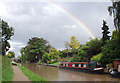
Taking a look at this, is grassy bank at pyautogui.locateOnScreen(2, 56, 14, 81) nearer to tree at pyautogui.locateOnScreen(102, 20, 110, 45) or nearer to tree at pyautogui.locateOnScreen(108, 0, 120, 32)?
tree at pyautogui.locateOnScreen(108, 0, 120, 32)

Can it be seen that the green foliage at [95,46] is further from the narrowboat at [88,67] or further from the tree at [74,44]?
the tree at [74,44]

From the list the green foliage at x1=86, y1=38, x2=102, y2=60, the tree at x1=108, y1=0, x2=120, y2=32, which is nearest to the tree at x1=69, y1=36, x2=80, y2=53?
the green foliage at x1=86, y1=38, x2=102, y2=60

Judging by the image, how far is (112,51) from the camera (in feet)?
49.4

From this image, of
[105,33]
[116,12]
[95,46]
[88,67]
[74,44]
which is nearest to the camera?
[116,12]

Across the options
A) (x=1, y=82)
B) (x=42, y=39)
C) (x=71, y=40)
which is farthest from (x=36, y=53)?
(x=1, y=82)

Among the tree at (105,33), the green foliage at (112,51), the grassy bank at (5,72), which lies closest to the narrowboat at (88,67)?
the green foliage at (112,51)

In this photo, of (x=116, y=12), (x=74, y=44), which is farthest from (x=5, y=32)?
(x=116, y=12)

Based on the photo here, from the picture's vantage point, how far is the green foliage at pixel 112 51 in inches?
568

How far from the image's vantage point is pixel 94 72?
52.5 ft

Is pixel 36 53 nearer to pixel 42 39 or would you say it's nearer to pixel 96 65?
pixel 42 39

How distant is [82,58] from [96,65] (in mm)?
7745

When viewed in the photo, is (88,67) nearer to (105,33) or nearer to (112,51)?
(112,51)

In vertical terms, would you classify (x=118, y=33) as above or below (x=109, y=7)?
below

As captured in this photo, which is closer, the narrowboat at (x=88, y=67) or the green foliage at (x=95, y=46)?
the narrowboat at (x=88, y=67)
